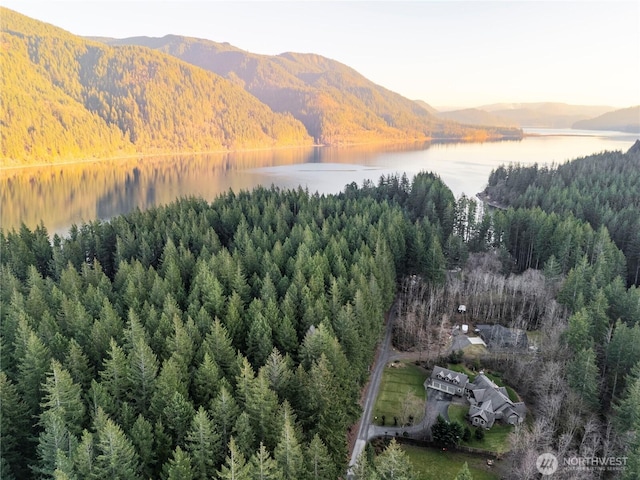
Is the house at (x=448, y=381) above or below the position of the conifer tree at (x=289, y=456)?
below

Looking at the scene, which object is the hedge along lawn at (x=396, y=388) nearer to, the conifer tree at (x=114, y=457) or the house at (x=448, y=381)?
the house at (x=448, y=381)

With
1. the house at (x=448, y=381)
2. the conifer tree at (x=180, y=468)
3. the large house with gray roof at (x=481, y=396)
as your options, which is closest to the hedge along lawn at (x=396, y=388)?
the house at (x=448, y=381)

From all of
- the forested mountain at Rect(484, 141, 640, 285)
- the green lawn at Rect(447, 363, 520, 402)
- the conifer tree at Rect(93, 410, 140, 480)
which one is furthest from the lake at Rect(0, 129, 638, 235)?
the green lawn at Rect(447, 363, 520, 402)

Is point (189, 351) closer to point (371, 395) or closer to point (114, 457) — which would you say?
point (114, 457)

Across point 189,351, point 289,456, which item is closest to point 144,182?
point 189,351

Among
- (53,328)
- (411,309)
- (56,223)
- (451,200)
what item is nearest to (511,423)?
(411,309)

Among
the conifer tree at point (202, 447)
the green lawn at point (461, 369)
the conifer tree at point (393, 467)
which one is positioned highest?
the conifer tree at point (393, 467)

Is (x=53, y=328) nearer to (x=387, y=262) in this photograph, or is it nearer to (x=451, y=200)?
(x=387, y=262)

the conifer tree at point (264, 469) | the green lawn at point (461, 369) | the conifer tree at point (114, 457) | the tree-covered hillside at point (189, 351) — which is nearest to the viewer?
the conifer tree at point (264, 469)
